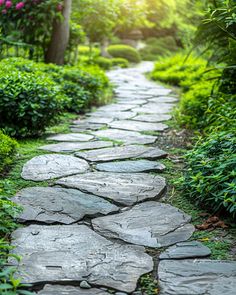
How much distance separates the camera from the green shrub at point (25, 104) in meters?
3.80

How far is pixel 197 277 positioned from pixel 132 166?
5.03 feet

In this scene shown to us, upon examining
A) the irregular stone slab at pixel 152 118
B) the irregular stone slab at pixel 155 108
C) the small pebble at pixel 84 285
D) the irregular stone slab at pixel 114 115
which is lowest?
the small pebble at pixel 84 285

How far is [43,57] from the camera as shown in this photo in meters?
7.65

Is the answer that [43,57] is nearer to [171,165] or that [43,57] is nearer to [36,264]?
[171,165]

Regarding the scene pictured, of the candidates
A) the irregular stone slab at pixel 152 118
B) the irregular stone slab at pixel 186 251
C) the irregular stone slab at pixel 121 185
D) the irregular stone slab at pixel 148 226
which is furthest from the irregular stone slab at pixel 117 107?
the irregular stone slab at pixel 186 251

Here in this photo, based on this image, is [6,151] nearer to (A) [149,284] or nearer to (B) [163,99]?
(A) [149,284]

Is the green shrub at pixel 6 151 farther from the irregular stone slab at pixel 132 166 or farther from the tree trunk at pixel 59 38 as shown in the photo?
the tree trunk at pixel 59 38

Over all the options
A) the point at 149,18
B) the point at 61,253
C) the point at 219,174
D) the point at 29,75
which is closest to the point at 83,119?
the point at 29,75

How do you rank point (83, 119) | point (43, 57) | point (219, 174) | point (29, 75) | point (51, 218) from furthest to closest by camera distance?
1. point (43, 57)
2. point (83, 119)
3. point (29, 75)
4. point (219, 174)
5. point (51, 218)

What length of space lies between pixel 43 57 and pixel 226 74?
406cm

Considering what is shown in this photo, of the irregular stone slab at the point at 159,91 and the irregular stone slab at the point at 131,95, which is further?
the irregular stone slab at the point at 159,91

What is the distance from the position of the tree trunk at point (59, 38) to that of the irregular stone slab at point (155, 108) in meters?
1.92

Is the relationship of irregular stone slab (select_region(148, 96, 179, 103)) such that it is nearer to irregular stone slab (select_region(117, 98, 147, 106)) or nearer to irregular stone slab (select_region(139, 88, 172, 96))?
irregular stone slab (select_region(117, 98, 147, 106))

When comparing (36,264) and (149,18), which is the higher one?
(149,18)
